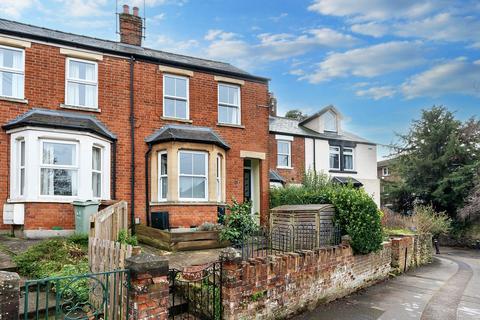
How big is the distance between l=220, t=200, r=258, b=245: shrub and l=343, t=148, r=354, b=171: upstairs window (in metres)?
13.2

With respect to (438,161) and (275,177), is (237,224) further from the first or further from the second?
(438,161)

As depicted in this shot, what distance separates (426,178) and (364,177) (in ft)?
20.8

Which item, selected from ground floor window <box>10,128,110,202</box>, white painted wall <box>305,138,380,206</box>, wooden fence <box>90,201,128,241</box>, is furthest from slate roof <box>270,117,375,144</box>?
wooden fence <box>90,201,128,241</box>

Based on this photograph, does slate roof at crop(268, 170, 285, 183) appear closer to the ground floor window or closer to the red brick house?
the red brick house

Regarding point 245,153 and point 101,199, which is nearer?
point 101,199

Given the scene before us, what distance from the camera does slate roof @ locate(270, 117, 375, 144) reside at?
22459 millimetres

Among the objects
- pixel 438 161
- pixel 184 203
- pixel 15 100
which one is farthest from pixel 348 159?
pixel 15 100

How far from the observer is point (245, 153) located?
47.2ft

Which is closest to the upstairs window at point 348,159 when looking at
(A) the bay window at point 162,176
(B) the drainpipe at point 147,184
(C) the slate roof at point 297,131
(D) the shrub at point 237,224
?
(C) the slate roof at point 297,131

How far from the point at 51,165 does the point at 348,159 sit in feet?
63.6

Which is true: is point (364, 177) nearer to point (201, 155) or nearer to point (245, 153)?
point (245, 153)

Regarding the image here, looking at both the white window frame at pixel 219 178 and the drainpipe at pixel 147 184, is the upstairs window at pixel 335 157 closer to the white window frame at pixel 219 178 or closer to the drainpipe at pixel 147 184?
the white window frame at pixel 219 178

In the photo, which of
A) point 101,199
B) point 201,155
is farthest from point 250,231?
point 101,199

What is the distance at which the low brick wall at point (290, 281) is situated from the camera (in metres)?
5.95
